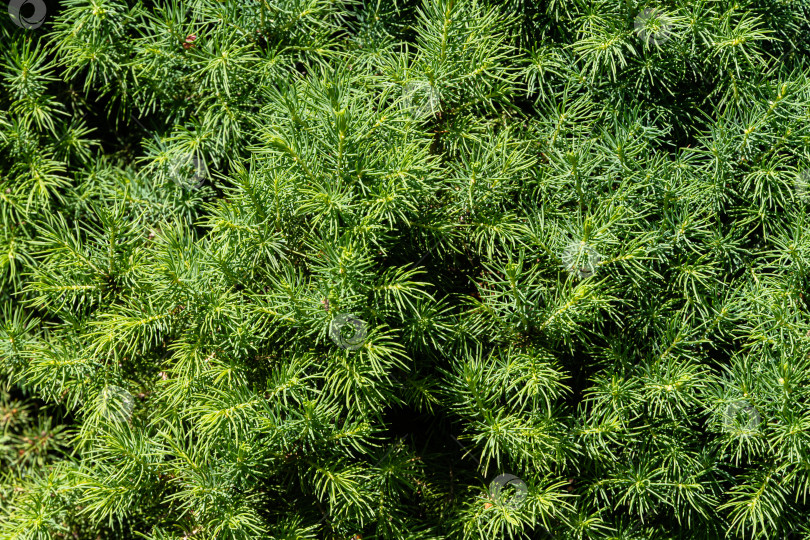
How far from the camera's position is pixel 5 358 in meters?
1.28

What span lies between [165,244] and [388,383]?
43cm

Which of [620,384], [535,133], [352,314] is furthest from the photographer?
[535,133]

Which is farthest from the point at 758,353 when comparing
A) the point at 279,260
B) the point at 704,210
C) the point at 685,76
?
the point at 279,260

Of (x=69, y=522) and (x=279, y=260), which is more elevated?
(x=279, y=260)

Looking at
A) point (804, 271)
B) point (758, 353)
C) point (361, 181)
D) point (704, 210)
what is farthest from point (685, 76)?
point (361, 181)

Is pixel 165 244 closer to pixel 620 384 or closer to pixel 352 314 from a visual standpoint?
pixel 352 314

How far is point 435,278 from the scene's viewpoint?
3.87 ft

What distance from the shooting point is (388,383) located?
1.08m

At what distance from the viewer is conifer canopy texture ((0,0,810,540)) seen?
1065 mm

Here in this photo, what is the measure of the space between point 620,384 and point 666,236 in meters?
0.25

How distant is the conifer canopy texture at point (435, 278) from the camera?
1065mm

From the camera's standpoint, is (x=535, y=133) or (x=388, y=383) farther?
(x=535, y=133)

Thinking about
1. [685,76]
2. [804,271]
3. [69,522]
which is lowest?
[69,522]

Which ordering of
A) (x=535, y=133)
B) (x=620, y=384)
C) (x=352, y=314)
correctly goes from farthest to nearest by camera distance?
(x=535, y=133)
(x=620, y=384)
(x=352, y=314)
